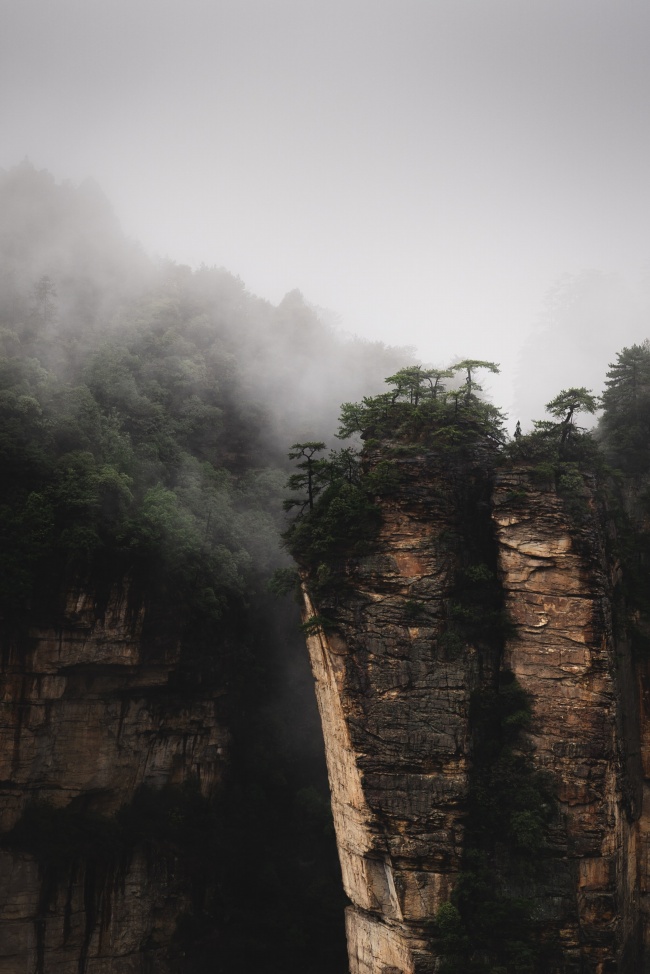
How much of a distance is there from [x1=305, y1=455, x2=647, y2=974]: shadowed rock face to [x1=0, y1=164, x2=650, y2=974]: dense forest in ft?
3.85

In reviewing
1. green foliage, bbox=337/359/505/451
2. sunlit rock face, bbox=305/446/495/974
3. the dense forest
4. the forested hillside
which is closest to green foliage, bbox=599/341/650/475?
the dense forest

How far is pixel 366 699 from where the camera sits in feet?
78.8

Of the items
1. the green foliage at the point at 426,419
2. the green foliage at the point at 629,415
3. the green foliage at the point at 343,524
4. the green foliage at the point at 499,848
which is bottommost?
the green foliage at the point at 499,848

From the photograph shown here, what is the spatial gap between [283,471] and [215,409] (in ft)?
16.0

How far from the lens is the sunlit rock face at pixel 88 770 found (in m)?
26.6

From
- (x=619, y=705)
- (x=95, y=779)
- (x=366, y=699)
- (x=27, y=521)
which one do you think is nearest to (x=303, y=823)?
(x=95, y=779)

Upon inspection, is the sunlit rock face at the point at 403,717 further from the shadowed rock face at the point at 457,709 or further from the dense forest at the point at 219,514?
the dense forest at the point at 219,514

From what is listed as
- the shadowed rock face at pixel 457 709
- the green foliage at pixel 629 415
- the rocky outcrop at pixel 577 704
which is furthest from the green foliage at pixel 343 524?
the green foliage at pixel 629 415

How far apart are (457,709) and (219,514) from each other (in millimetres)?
14468

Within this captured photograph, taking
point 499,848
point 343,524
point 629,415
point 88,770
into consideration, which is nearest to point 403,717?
point 499,848

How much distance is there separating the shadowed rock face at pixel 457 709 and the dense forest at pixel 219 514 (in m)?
1.17

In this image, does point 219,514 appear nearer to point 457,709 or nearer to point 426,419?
point 426,419

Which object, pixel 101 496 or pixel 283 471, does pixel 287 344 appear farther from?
pixel 101 496

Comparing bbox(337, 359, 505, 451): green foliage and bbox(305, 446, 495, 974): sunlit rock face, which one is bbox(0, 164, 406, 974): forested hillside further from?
bbox(337, 359, 505, 451): green foliage
